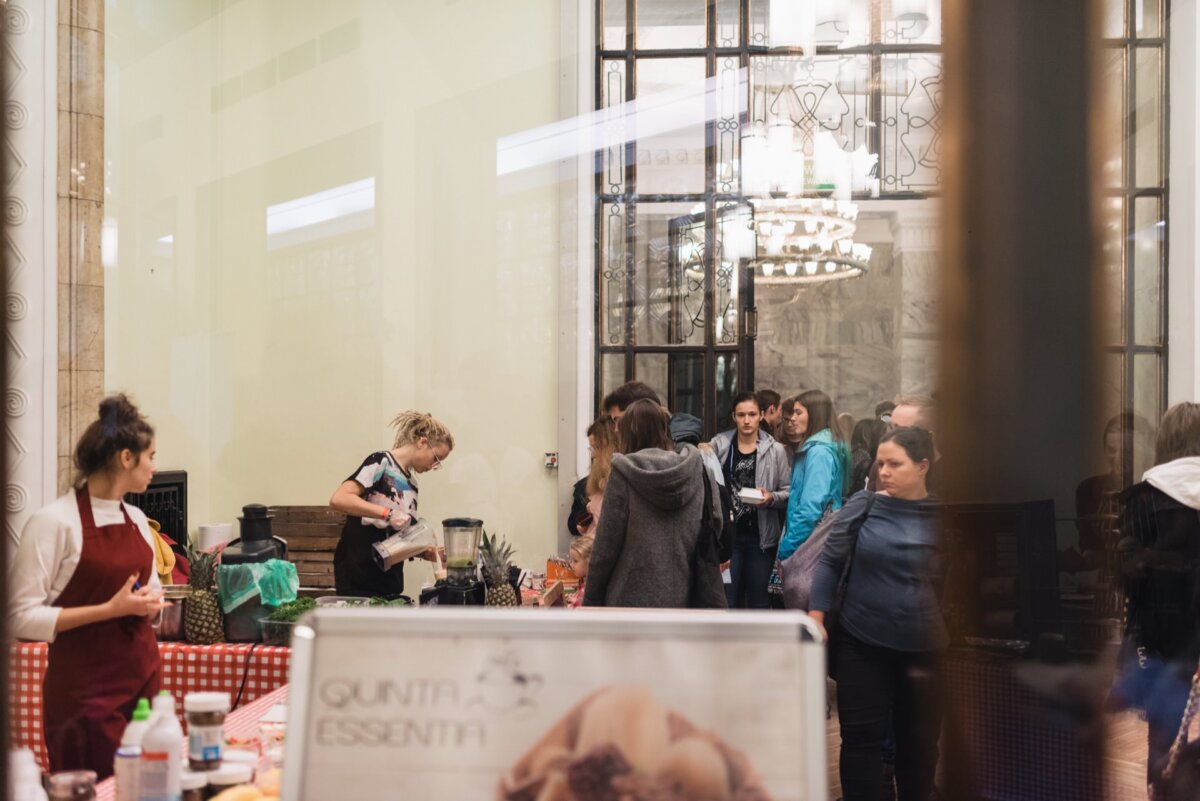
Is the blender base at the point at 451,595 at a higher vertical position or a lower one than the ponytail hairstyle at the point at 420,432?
lower

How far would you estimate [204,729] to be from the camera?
1.65 metres

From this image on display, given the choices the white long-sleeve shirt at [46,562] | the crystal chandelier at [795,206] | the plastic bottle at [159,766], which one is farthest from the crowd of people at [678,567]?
the crystal chandelier at [795,206]

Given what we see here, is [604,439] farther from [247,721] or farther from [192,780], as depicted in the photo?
[192,780]

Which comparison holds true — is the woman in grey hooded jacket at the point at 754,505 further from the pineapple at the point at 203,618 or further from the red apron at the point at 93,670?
the red apron at the point at 93,670

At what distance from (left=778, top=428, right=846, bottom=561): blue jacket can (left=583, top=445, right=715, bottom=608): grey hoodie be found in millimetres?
1702

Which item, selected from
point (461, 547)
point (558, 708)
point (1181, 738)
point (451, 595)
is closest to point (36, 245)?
point (461, 547)

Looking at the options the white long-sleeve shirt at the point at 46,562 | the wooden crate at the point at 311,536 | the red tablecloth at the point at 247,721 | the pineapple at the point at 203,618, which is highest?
the white long-sleeve shirt at the point at 46,562

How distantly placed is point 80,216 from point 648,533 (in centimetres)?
332

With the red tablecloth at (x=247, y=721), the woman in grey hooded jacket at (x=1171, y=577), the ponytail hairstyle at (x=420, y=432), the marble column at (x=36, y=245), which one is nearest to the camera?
the red tablecloth at (x=247, y=721)

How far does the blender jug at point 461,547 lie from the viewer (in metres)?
3.36

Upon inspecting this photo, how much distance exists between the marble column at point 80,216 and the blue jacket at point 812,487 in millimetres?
3304

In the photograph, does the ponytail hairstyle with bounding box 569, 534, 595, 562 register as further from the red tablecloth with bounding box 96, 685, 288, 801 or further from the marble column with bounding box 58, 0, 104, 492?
the marble column with bounding box 58, 0, 104, 492

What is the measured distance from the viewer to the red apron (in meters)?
2.38

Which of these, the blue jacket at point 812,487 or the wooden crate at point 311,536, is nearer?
the blue jacket at point 812,487
